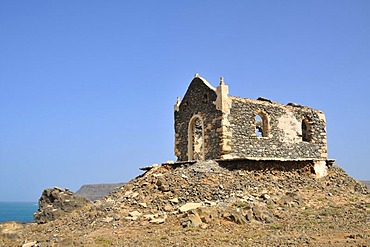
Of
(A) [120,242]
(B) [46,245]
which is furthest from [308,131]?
(B) [46,245]

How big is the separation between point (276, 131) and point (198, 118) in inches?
168

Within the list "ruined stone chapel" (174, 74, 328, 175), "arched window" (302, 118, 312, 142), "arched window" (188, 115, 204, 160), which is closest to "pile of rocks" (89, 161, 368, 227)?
"ruined stone chapel" (174, 74, 328, 175)

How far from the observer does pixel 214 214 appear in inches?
541

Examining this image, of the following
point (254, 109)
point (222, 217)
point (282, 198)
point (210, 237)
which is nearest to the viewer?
point (210, 237)

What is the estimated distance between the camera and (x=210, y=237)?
11797 millimetres

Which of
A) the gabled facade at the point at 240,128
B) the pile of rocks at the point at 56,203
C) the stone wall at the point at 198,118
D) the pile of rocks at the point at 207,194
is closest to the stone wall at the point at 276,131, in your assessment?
the gabled facade at the point at 240,128

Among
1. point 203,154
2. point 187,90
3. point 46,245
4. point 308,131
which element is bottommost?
point 46,245

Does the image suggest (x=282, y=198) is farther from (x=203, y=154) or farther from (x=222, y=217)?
(x=203, y=154)

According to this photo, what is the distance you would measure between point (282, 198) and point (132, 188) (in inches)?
254

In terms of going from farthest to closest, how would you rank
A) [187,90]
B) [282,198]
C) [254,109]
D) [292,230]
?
[187,90] → [254,109] → [282,198] → [292,230]

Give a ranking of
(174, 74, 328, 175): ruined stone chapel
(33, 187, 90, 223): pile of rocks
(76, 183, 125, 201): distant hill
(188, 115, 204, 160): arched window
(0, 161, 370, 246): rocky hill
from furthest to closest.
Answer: (76, 183, 125, 201): distant hill → (188, 115, 204, 160): arched window → (174, 74, 328, 175): ruined stone chapel → (33, 187, 90, 223): pile of rocks → (0, 161, 370, 246): rocky hill

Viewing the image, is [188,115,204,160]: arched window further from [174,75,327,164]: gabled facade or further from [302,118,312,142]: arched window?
[302,118,312,142]: arched window

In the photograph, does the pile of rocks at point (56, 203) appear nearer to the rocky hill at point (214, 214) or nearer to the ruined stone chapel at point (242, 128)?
the rocky hill at point (214, 214)

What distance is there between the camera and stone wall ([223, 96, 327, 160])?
19.4 m
